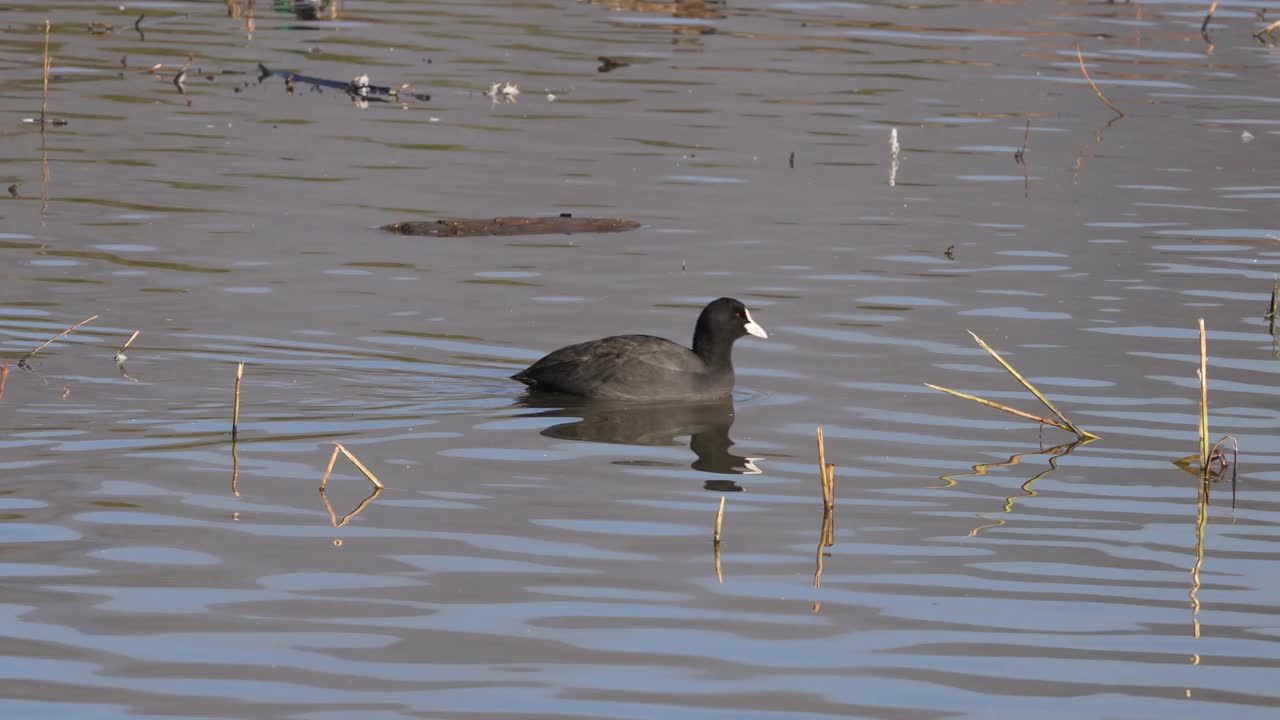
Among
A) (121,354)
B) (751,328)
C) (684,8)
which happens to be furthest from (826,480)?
A: (684,8)

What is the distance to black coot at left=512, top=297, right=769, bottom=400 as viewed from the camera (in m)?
14.1

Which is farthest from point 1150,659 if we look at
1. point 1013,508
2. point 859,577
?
point 1013,508

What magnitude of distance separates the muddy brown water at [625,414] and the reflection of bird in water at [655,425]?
0.06 m

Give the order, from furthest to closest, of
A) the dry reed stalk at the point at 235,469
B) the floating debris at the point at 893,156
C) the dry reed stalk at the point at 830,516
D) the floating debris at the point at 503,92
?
the floating debris at the point at 503,92
the floating debris at the point at 893,156
the dry reed stalk at the point at 235,469
the dry reed stalk at the point at 830,516

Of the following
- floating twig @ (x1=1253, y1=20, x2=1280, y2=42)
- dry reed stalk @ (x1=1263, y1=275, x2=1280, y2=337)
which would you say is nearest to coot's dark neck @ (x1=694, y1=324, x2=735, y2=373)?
dry reed stalk @ (x1=1263, y1=275, x2=1280, y2=337)

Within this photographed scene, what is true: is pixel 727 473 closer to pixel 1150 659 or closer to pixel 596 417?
pixel 596 417

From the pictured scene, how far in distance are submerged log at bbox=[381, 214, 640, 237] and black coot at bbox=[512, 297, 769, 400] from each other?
554cm

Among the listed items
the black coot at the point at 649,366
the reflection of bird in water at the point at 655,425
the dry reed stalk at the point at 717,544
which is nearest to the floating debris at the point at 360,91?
the black coot at the point at 649,366

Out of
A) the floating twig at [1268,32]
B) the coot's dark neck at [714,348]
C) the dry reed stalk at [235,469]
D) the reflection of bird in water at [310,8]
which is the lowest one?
the dry reed stalk at [235,469]

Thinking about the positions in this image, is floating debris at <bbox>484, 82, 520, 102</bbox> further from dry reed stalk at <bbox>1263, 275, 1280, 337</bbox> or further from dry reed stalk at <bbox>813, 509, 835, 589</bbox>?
dry reed stalk at <bbox>813, 509, 835, 589</bbox>

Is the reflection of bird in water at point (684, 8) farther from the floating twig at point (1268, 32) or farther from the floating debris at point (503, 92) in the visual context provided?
the floating twig at point (1268, 32)

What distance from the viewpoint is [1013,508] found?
1133 centimetres

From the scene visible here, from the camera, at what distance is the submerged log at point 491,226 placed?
20078 millimetres

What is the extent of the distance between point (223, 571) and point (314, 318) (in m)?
6.71
